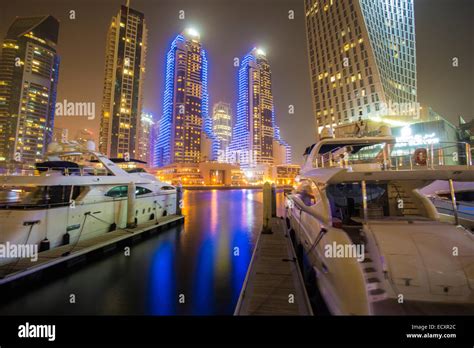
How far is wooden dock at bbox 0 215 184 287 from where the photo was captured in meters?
5.09

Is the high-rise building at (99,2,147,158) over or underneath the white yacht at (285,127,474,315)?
over

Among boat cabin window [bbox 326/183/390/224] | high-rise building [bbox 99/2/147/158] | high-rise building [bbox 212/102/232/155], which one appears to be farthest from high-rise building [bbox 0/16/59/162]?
high-rise building [bbox 212/102/232/155]

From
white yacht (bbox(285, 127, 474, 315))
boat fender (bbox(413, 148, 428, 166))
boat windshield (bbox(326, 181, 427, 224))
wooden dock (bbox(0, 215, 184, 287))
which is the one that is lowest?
wooden dock (bbox(0, 215, 184, 287))

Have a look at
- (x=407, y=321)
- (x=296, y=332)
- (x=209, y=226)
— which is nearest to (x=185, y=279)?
(x=296, y=332)

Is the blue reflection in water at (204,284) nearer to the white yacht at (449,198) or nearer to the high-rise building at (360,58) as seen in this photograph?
the white yacht at (449,198)

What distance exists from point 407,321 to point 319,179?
267 centimetres

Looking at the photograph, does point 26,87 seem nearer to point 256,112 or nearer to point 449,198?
point 256,112

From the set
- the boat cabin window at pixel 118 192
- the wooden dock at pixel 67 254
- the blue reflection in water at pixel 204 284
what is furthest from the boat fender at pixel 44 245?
the blue reflection in water at pixel 204 284

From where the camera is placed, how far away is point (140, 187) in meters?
11.1

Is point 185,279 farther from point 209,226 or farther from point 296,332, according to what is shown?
point 209,226

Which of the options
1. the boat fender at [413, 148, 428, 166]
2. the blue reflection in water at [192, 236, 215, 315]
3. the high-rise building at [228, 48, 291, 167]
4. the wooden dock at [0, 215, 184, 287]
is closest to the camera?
the boat fender at [413, 148, 428, 166]

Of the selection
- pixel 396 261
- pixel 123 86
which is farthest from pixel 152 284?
pixel 123 86

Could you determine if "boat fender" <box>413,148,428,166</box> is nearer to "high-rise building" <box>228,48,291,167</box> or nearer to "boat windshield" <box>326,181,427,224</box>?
"boat windshield" <box>326,181,427,224</box>

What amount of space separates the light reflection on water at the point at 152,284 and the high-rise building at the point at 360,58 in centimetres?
5397
